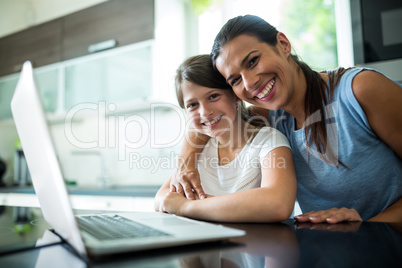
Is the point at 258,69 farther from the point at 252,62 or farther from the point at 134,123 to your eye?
the point at 134,123

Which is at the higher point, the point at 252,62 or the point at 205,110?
the point at 252,62

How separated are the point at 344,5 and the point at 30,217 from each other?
1.79 metres

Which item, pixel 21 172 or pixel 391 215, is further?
pixel 21 172

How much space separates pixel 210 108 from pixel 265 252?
81cm

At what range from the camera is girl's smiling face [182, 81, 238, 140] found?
1.21 meters

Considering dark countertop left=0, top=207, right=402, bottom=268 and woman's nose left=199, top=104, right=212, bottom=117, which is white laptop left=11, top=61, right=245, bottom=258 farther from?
woman's nose left=199, top=104, right=212, bottom=117

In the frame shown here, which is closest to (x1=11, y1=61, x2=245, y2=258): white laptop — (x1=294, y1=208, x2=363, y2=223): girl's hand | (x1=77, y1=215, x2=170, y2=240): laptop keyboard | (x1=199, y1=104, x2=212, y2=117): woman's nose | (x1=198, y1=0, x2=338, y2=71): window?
(x1=77, y1=215, x2=170, y2=240): laptop keyboard

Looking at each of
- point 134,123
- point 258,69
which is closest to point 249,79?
point 258,69

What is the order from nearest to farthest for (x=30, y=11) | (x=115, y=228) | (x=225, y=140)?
(x=115, y=228)
(x=225, y=140)
(x=30, y=11)

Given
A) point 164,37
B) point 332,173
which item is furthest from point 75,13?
point 332,173

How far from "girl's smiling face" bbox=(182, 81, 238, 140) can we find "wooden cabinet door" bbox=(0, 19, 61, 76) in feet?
7.36

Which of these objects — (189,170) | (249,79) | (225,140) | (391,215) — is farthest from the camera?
(225,140)

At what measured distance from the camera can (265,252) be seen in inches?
17.7

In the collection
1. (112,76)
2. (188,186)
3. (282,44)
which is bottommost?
(188,186)
